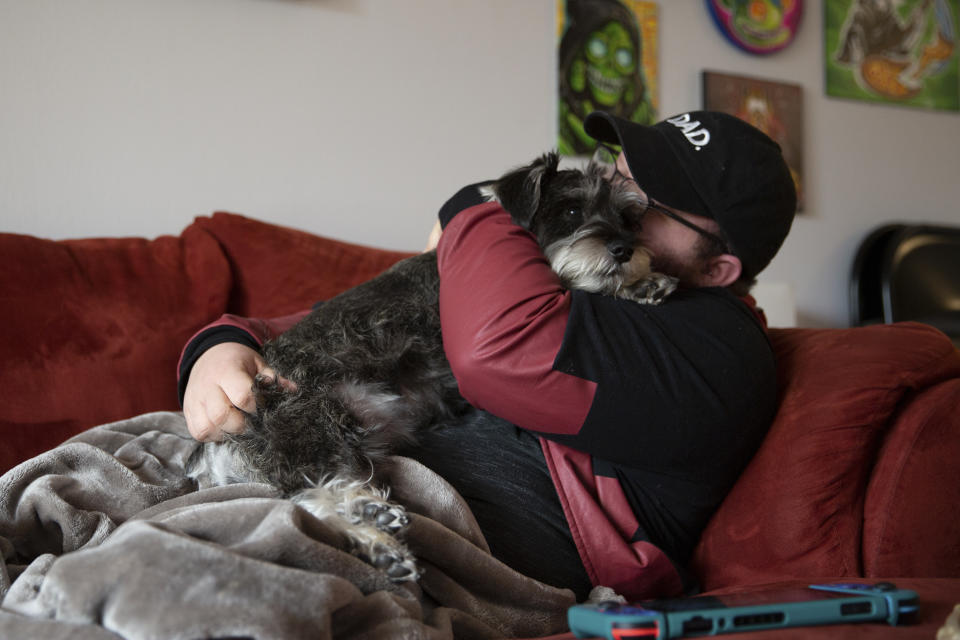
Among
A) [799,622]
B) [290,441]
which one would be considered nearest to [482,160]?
[290,441]

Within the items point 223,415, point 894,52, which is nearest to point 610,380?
point 223,415

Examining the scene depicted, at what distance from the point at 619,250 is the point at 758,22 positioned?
9.76 feet

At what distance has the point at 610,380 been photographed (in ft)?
4.42

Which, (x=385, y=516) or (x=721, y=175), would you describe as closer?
(x=385, y=516)

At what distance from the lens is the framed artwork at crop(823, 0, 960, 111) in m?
4.14

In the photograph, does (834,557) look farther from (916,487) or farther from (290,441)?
(290,441)

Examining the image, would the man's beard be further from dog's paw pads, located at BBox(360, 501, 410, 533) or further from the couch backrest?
the couch backrest

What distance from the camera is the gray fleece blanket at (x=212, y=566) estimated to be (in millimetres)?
825

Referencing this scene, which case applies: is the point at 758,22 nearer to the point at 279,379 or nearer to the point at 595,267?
the point at 595,267

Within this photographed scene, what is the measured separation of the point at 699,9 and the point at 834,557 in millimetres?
3248

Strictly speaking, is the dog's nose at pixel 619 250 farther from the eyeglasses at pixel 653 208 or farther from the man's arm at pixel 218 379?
the man's arm at pixel 218 379

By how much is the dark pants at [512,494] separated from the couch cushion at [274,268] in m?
1.09

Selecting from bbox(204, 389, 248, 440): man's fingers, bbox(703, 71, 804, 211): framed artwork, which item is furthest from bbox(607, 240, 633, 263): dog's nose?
bbox(703, 71, 804, 211): framed artwork

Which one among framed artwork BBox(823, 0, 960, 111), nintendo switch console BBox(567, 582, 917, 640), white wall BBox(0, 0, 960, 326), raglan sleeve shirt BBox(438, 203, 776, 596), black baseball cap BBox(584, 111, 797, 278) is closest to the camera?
nintendo switch console BBox(567, 582, 917, 640)
